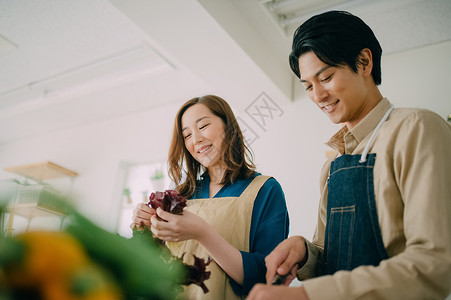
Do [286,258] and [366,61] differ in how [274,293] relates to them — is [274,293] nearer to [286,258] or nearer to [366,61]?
[286,258]

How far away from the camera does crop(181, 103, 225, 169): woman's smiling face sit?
4.68 feet

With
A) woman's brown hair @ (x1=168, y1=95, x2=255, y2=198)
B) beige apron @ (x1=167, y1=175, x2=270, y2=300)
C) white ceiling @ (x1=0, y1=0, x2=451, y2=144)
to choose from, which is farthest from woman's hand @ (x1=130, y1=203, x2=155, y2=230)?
white ceiling @ (x1=0, y1=0, x2=451, y2=144)

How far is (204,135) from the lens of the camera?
143 cm

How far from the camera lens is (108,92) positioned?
389 centimetres

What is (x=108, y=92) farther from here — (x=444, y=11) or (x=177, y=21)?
(x=444, y=11)

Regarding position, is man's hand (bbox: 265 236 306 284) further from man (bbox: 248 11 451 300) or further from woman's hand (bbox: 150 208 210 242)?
woman's hand (bbox: 150 208 210 242)

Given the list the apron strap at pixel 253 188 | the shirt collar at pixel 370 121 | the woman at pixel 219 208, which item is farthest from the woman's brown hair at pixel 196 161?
the shirt collar at pixel 370 121

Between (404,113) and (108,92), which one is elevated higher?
(108,92)

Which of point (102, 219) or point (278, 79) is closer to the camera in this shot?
point (102, 219)

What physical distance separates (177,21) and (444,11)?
5.90ft

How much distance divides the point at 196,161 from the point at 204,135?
19 cm

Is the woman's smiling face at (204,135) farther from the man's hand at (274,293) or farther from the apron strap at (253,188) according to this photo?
the man's hand at (274,293)

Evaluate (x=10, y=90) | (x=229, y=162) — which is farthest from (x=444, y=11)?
(x=10, y=90)

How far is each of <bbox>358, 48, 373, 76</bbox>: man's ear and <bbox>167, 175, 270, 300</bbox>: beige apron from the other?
20.0 inches
